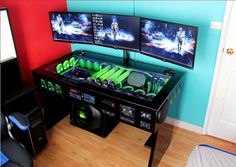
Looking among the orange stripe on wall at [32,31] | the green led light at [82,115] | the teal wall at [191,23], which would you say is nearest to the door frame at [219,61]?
the teal wall at [191,23]

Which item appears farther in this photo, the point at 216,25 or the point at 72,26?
the point at 72,26

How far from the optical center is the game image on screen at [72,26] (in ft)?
7.79

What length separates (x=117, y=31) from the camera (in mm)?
2252

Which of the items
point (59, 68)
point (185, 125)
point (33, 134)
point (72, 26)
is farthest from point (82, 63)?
point (185, 125)

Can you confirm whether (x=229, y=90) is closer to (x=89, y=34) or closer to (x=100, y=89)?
(x=100, y=89)

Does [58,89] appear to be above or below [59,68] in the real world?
below

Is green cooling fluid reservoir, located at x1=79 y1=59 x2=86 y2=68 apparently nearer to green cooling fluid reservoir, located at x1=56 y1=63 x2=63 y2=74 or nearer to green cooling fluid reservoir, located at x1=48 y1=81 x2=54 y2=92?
green cooling fluid reservoir, located at x1=56 y1=63 x2=63 y2=74

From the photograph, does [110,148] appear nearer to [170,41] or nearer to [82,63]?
[82,63]

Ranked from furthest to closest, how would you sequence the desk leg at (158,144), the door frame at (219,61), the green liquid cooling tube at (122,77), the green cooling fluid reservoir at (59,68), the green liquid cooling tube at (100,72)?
the green cooling fluid reservoir at (59,68) < the green liquid cooling tube at (100,72) < the green liquid cooling tube at (122,77) < the desk leg at (158,144) < the door frame at (219,61)

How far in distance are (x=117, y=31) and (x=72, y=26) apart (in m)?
0.52

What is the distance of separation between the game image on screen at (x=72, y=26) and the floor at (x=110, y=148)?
102 cm

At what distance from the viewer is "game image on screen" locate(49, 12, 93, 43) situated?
7.79 ft

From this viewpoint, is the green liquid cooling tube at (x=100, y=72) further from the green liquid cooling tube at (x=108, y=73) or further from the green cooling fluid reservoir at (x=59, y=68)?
the green cooling fluid reservoir at (x=59, y=68)

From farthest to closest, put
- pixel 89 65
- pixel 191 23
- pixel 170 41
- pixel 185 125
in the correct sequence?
pixel 185 125, pixel 89 65, pixel 191 23, pixel 170 41
